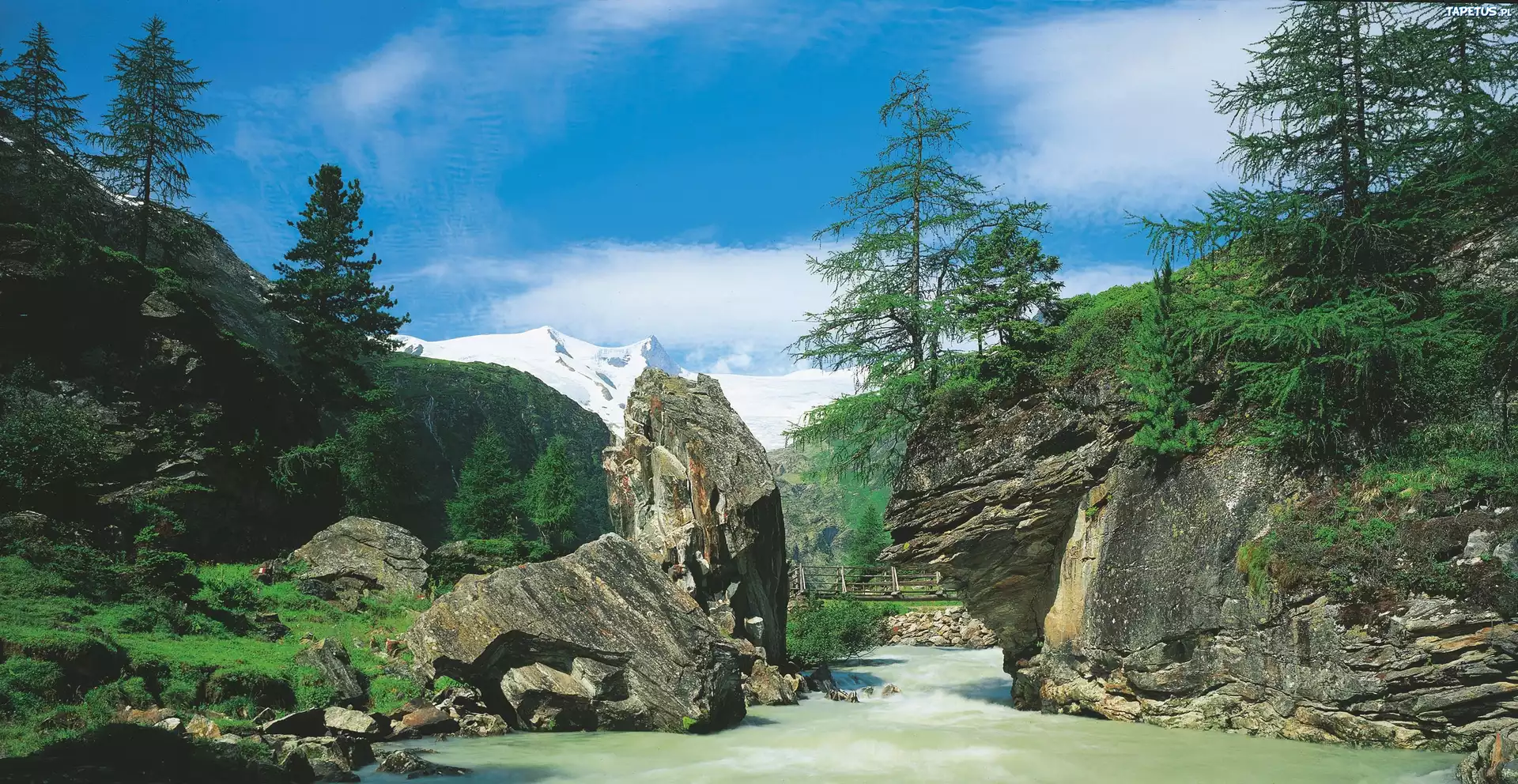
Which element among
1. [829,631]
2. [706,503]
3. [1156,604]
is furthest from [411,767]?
[829,631]

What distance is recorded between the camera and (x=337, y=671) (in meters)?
14.6

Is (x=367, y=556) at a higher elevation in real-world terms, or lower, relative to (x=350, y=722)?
higher

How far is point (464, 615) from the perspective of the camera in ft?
49.5

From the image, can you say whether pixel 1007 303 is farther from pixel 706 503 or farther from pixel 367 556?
pixel 367 556

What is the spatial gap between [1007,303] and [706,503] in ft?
29.1

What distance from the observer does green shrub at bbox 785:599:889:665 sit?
2536 centimetres

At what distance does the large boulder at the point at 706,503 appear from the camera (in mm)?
20344

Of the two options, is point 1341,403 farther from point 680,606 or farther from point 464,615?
point 464,615

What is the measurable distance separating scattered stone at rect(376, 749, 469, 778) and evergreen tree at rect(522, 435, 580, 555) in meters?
48.4

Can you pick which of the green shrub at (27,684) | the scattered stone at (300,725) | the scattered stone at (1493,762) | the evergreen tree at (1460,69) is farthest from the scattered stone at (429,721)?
the evergreen tree at (1460,69)

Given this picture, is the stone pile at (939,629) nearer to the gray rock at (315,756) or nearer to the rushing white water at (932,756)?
the rushing white water at (932,756)

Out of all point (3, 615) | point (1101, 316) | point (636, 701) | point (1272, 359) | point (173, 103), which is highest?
point (173, 103)

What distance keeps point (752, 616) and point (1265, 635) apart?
11.9m

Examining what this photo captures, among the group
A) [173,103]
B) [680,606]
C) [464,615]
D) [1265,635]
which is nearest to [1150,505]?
[1265,635]
